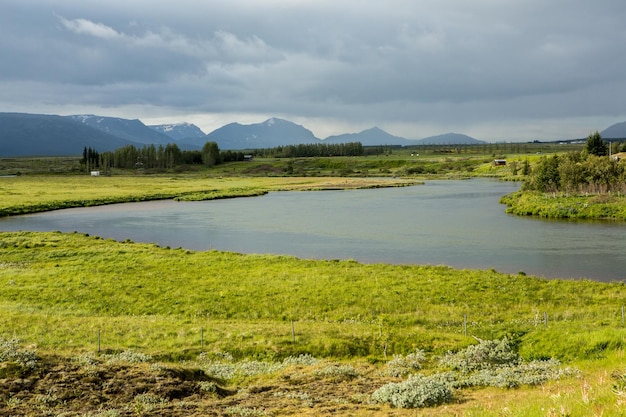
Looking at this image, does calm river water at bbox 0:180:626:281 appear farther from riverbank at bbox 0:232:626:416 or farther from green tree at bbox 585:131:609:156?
green tree at bbox 585:131:609:156

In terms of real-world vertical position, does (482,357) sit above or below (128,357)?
above

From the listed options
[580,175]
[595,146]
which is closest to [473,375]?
[580,175]

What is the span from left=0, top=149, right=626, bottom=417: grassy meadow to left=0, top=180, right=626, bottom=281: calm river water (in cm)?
710

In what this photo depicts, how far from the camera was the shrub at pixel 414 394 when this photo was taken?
14812mm

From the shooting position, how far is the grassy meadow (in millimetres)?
15203

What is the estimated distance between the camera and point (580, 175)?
9262 cm

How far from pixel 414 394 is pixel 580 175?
297 ft

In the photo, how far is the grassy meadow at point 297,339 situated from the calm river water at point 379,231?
710cm

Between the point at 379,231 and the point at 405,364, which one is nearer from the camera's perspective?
the point at 405,364

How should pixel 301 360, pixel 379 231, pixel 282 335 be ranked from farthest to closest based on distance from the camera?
pixel 379 231 → pixel 282 335 → pixel 301 360

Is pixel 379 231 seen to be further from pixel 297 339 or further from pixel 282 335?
pixel 297 339

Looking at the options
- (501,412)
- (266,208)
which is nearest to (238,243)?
(266,208)

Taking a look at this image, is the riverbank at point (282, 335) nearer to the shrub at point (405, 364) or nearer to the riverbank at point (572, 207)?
the shrub at point (405, 364)

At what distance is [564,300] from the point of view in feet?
107
